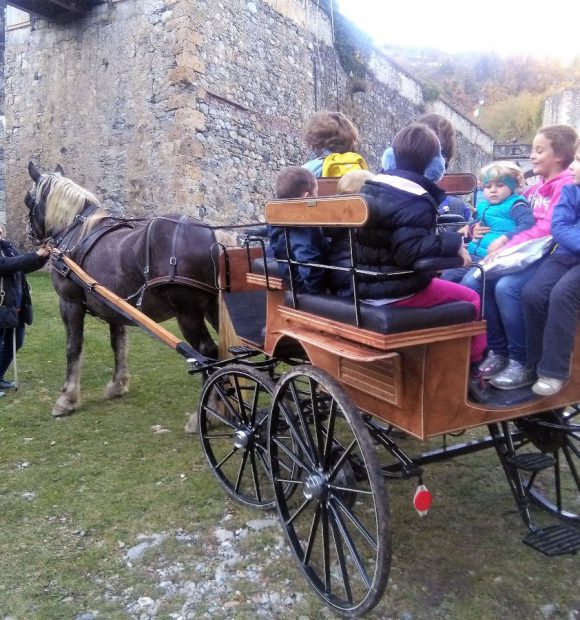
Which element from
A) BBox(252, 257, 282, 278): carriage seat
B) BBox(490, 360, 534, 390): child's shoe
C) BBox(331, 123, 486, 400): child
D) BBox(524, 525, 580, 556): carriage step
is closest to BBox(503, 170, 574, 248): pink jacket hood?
BBox(331, 123, 486, 400): child

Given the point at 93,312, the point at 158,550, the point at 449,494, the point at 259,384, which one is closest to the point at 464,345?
the point at 259,384

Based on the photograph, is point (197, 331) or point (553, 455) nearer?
point (553, 455)

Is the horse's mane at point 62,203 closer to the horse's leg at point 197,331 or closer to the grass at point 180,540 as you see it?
the horse's leg at point 197,331

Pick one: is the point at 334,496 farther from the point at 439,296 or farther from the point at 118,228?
the point at 118,228

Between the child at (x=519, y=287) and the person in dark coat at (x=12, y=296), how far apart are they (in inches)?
147

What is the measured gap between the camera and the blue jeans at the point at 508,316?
256 centimetres

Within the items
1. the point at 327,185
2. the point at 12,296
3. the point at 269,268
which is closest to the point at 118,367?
the point at 12,296

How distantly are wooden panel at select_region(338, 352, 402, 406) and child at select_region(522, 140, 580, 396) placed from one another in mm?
599

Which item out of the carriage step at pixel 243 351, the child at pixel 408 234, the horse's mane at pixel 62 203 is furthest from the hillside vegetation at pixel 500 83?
the child at pixel 408 234

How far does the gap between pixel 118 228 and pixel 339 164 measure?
81.9 inches

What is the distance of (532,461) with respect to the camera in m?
2.69

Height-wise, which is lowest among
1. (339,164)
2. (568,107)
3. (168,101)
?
(568,107)

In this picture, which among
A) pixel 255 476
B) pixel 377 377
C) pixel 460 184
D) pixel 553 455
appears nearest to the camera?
pixel 377 377

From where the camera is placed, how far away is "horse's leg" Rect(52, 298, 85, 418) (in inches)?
193
